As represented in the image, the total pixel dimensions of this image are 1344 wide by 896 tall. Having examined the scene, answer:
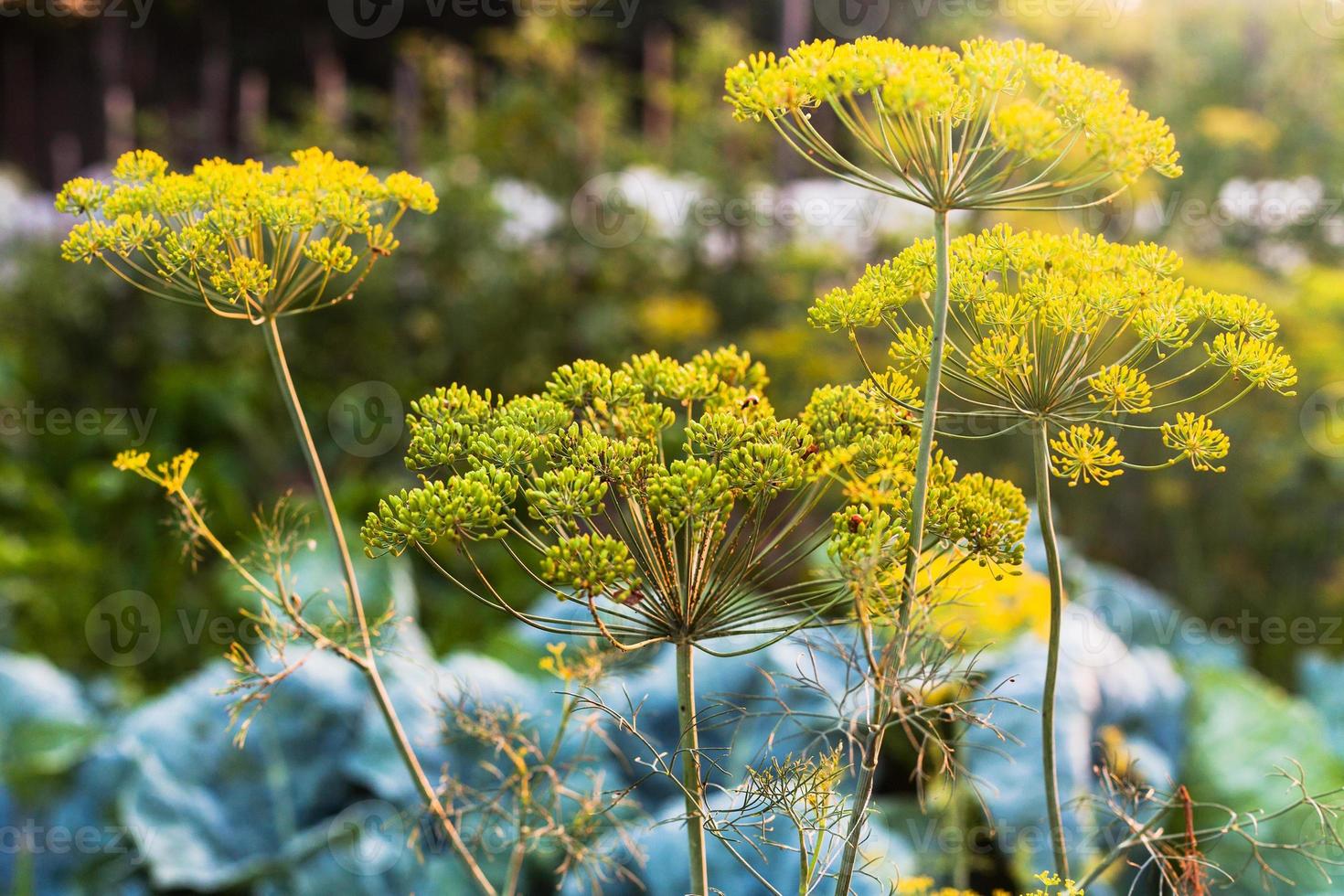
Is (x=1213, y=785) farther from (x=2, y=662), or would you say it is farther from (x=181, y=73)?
(x=181, y=73)

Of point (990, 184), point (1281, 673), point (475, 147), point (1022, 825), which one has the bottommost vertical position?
point (1281, 673)

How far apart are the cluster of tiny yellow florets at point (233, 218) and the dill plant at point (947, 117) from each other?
0.33 meters

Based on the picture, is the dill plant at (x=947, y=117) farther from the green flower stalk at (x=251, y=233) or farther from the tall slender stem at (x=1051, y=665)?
the green flower stalk at (x=251, y=233)

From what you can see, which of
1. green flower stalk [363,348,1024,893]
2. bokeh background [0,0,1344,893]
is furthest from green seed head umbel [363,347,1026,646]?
bokeh background [0,0,1344,893]

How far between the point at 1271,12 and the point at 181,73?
8550 mm

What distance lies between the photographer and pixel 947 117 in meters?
0.73

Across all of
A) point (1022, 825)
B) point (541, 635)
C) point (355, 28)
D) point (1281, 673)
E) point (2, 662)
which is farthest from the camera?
point (355, 28)

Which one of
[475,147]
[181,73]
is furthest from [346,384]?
[181,73]

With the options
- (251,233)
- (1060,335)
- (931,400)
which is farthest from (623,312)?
(931,400)

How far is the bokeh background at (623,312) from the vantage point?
152 inches

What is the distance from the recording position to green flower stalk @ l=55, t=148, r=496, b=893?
0.85 meters

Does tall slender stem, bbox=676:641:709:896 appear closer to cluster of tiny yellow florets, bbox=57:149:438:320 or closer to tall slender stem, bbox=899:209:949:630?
tall slender stem, bbox=899:209:949:630

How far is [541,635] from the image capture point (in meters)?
2.91

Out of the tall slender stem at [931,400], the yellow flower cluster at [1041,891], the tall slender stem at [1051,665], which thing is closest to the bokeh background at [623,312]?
the yellow flower cluster at [1041,891]
